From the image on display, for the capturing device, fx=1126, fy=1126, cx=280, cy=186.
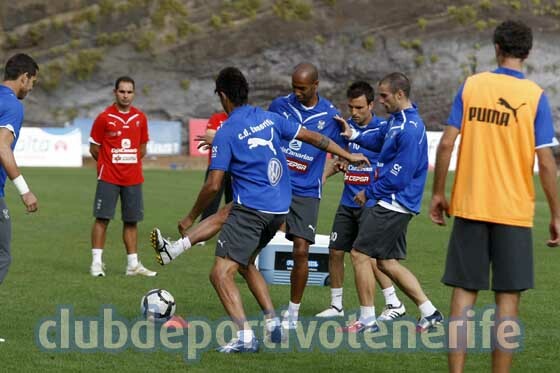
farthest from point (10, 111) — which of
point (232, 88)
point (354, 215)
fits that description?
point (354, 215)

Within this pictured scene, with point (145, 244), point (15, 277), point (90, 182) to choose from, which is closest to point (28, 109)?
point (90, 182)

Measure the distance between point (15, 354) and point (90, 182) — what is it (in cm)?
2246

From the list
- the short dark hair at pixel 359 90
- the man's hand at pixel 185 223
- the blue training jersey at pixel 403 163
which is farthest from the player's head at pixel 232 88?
the short dark hair at pixel 359 90

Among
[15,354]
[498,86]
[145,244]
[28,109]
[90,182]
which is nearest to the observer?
[498,86]

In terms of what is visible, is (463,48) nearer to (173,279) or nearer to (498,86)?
(173,279)

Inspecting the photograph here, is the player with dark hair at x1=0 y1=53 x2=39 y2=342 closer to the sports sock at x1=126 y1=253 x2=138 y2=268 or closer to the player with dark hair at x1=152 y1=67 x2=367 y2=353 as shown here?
the player with dark hair at x1=152 y1=67 x2=367 y2=353

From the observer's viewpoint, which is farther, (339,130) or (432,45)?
(432,45)

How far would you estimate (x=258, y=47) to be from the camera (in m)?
56.0

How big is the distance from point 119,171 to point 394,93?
15.8ft

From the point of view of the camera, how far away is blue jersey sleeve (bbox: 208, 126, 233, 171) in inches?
332

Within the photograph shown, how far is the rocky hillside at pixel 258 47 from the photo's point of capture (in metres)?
54.9

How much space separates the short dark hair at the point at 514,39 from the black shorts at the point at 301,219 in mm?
3430

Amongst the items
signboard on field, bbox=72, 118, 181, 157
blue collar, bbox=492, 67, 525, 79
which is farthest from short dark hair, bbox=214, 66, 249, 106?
signboard on field, bbox=72, 118, 181, 157

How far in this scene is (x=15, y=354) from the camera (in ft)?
27.2
